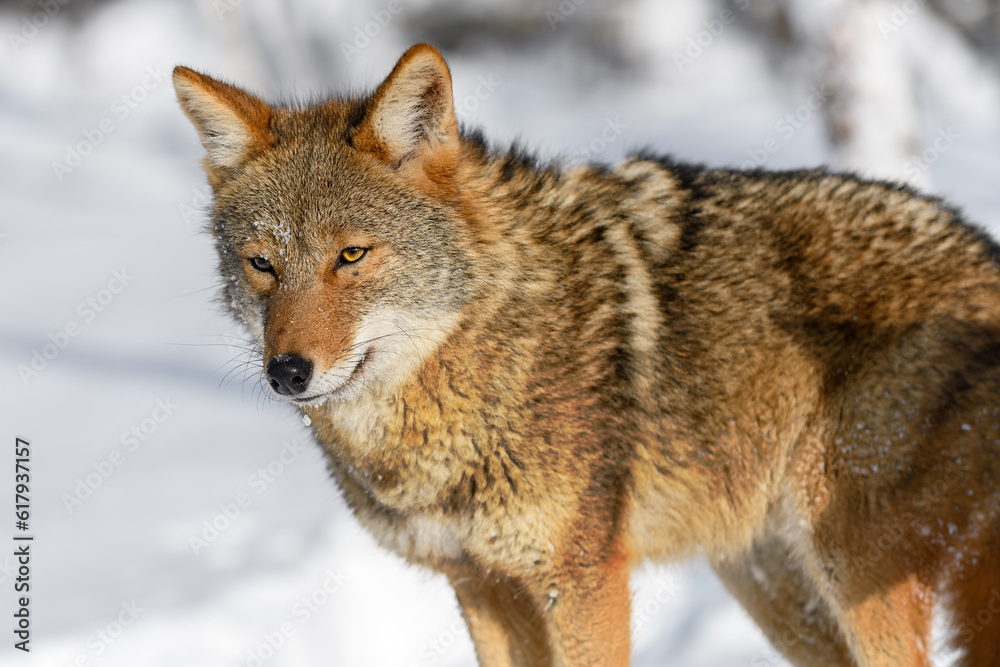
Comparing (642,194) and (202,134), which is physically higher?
(642,194)

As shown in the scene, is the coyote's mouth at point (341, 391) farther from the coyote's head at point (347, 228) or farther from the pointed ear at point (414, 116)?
the pointed ear at point (414, 116)

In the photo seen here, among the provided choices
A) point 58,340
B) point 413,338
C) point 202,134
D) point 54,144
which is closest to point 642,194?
point 413,338

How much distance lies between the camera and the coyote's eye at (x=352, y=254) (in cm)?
280

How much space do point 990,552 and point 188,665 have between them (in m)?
3.43

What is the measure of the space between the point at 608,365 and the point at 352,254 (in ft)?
3.27

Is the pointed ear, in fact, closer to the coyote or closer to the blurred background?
the coyote

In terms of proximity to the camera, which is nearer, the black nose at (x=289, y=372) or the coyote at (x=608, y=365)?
the black nose at (x=289, y=372)

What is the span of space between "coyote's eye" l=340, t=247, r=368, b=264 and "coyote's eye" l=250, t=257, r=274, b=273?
0.26 m

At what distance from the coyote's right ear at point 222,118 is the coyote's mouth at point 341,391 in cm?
91

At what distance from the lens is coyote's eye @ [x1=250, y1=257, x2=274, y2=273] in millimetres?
2863

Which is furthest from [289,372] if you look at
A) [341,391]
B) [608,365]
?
[608,365]

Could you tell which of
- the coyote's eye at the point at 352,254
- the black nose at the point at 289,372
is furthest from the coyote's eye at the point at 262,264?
the black nose at the point at 289,372

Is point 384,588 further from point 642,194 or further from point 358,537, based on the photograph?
point 642,194

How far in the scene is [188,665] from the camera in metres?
3.96
